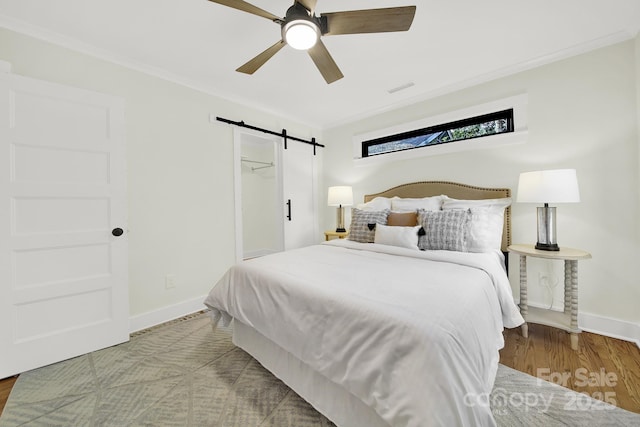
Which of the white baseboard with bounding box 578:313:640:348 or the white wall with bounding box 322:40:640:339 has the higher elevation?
the white wall with bounding box 322:40:640:339

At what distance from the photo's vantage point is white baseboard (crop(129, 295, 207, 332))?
2342mm

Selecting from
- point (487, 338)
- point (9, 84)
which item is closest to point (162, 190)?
point (9, 84)

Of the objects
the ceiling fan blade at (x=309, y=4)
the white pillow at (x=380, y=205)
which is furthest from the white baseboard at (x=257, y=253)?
the ceiling fan blade at (x=309, y=4)

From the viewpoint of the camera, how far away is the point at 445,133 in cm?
304

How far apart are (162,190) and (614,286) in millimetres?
4160

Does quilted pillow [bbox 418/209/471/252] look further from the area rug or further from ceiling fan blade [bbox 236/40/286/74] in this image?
ceiling fan blade [bbox 236/40/286/74]

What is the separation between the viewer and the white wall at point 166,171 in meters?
2.09

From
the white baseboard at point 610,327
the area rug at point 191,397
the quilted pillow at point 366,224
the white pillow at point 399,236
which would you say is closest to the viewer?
the area rug at point 191,397

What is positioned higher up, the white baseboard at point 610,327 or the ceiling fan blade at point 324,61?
the ceiling fan blade at point 324,61

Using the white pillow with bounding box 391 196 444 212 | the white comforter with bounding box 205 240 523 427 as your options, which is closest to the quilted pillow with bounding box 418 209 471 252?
the white comforter with bounding box 205 240 523 427

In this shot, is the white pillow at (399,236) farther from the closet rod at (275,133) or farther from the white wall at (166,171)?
the closet rod at (275,133)

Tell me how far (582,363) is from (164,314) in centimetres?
347

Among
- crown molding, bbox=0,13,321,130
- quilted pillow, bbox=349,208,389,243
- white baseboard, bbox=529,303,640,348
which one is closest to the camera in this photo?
crown molding, bbox=0,13,321,130

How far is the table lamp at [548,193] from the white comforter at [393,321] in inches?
25.3
